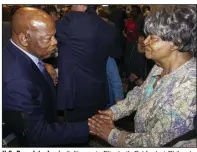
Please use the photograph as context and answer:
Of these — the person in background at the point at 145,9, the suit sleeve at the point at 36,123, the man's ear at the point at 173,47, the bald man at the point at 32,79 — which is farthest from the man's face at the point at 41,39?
the man's ear at the point at 173,47

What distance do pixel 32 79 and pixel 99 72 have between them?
1.78ft

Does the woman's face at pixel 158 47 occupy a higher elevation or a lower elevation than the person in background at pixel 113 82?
Answer: higher

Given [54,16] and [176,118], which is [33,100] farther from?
[176,118]

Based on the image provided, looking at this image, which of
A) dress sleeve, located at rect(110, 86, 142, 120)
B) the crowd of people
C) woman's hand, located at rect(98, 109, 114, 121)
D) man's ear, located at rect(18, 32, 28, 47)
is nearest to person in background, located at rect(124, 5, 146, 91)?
the crowd of people

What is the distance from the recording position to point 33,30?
49.8 inches

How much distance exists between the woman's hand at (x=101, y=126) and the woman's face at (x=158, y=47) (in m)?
0.41

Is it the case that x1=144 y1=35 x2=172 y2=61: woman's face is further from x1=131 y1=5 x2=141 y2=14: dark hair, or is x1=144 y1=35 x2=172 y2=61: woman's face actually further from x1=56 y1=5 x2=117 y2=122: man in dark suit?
x1=56 y1=5 x2=117 y2=122: man in dark suit

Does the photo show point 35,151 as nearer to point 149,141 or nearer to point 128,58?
point 149,141

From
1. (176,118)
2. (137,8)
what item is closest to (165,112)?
(176,118)

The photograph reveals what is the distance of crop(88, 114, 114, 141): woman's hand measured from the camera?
4.55 feet

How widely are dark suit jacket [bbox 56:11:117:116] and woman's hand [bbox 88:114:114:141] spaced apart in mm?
198

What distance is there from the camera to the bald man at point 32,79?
1.23 meters

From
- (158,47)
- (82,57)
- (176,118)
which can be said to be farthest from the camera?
(82,57)

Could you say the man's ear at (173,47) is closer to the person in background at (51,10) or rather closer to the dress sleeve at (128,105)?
the dress sleeve at (128,105)
